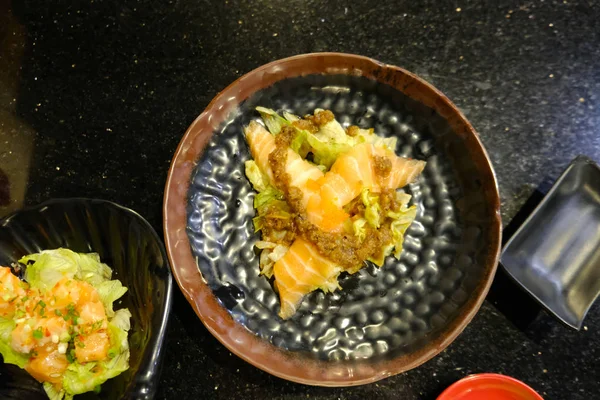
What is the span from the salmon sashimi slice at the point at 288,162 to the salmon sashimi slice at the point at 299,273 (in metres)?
0.20

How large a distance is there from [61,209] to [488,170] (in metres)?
1.76

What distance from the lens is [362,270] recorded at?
6.58 ft

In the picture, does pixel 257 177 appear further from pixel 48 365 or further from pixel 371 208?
pixel 48 365

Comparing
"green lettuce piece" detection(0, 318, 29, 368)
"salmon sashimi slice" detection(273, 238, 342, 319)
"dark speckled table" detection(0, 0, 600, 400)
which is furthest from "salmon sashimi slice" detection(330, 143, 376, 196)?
"green lettuce piece" detection(0, 318, 29, 368)

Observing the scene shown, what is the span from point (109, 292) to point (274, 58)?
1337mm

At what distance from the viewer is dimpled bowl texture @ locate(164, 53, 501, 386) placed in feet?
6.07

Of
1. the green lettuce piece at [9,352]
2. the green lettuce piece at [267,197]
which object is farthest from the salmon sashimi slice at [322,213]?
the green lettuce piece at [9,352]

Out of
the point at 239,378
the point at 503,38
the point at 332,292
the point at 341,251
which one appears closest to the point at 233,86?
the point at 341,251

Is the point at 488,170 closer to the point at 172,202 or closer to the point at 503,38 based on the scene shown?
the point at 503,38

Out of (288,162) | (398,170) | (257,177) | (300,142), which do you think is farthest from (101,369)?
(398,170)

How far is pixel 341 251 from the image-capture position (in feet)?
6.09

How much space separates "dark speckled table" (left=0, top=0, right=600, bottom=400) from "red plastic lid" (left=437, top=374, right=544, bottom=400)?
9 centimetres

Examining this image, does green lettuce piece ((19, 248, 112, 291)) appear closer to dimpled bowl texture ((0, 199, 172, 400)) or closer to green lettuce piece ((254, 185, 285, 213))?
dimpled bowl texture ((0, 199, 172, 400))

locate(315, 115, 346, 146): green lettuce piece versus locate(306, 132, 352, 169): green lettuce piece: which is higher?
locate(315, 115, 346, 146): green lettuce piece
